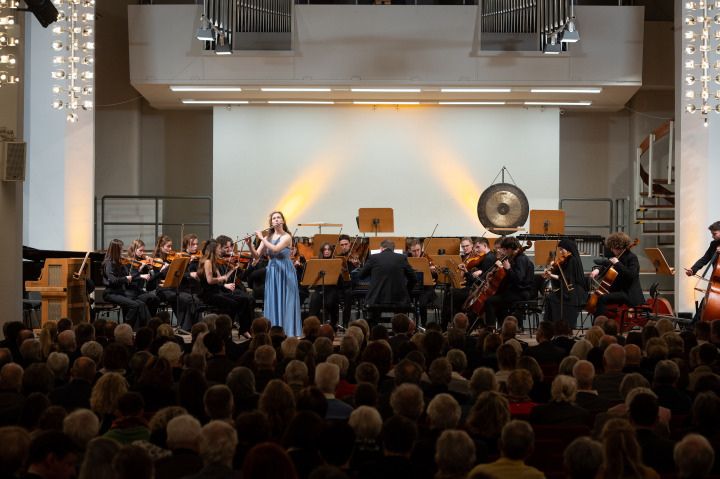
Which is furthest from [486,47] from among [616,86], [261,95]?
[261,95]

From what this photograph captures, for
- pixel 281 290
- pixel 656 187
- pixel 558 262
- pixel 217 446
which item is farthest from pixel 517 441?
pixel 656 187

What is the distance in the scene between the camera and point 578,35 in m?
13.1

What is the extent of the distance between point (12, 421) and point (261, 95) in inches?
427

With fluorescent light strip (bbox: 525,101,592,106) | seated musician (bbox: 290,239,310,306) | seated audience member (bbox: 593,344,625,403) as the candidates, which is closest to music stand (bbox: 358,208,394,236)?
seated musician (bbox: 290,239,310,306)

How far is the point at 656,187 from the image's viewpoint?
14.2 metres

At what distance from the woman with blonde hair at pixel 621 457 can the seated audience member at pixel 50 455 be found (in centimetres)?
199

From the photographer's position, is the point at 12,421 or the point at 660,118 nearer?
the point at 12,421

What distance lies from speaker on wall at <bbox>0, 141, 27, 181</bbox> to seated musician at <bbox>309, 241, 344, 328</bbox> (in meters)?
3.73

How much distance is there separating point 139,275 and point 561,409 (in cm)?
717

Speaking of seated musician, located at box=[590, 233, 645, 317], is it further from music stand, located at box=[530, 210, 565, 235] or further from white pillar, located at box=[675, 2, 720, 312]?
white pillar, located at box=[675, 2, 720, 312]

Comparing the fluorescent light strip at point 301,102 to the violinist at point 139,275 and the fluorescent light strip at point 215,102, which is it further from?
the violinist at point 139,275

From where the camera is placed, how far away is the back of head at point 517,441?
3416mm

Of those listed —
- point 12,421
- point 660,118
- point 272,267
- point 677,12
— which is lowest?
point 12,421

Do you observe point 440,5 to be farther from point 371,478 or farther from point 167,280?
point 371,478
